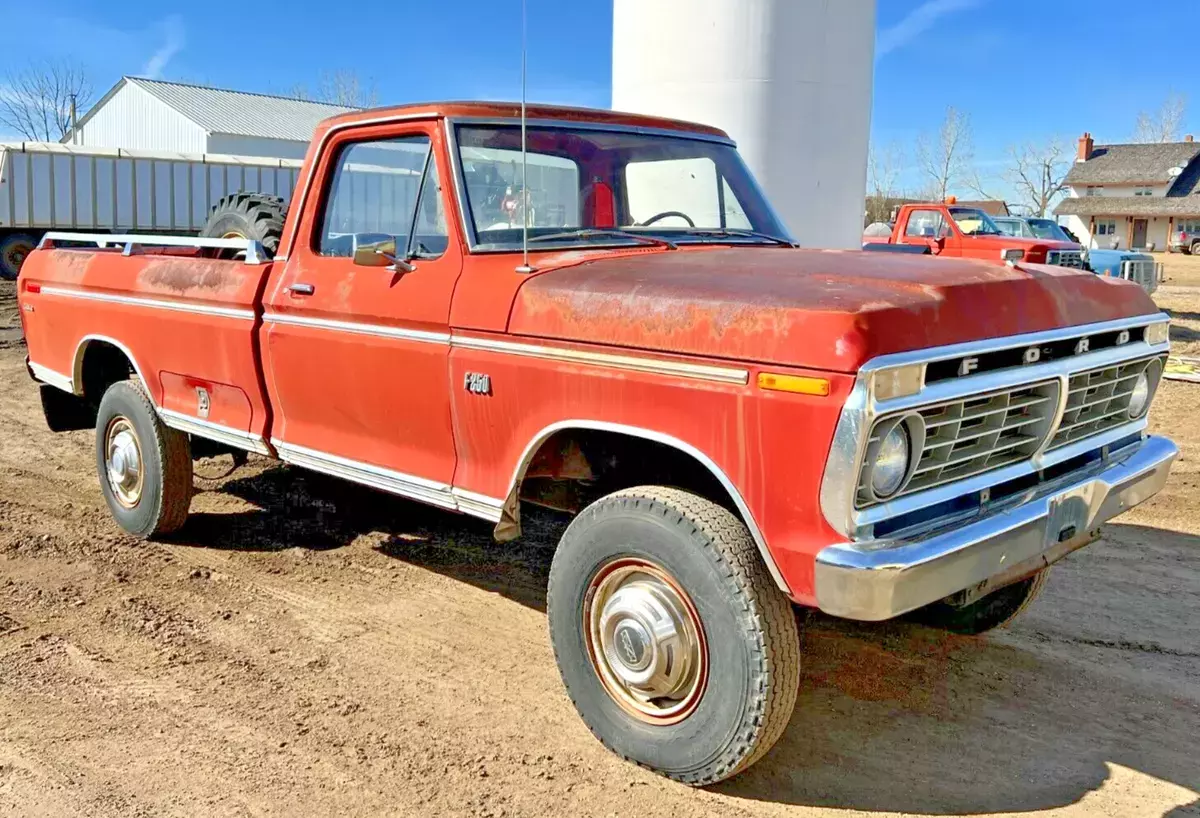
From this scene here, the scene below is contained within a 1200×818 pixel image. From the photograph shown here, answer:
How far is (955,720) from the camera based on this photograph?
12.2ft

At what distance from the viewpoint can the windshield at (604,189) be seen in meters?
4.01

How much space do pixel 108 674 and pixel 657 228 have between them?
9.04 ft

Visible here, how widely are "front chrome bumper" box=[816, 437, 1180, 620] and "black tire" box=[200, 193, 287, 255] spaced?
12.3ft

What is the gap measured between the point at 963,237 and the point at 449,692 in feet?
44.3

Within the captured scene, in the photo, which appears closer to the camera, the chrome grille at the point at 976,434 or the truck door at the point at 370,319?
the chrome grille at the point at 976,434

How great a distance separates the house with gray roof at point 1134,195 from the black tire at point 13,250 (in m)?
57.3

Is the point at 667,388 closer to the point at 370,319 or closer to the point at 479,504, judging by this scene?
the point at 479,504

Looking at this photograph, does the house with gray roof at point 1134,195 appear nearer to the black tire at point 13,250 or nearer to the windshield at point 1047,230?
the windshield at point 1047,230

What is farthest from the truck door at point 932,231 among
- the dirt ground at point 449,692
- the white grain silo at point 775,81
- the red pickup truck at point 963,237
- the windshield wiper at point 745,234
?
the windshield wiper at point 745,234

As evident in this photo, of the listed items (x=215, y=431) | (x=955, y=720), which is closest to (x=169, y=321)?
(x=215, y=431)

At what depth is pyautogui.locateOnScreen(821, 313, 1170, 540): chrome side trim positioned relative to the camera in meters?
2.69

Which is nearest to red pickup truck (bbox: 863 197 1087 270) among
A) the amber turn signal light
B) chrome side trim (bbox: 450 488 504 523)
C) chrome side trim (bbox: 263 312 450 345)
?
chrome side trim (bbox: 263 312 450 345)

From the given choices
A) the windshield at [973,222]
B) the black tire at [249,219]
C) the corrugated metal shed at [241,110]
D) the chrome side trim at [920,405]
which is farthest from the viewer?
the corrugated metal shed at [241,110]

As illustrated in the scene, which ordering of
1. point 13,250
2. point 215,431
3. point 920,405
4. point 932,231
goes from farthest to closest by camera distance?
1. point 13,250
2. point 932,231
3. point 215,431
4. point 920,405
